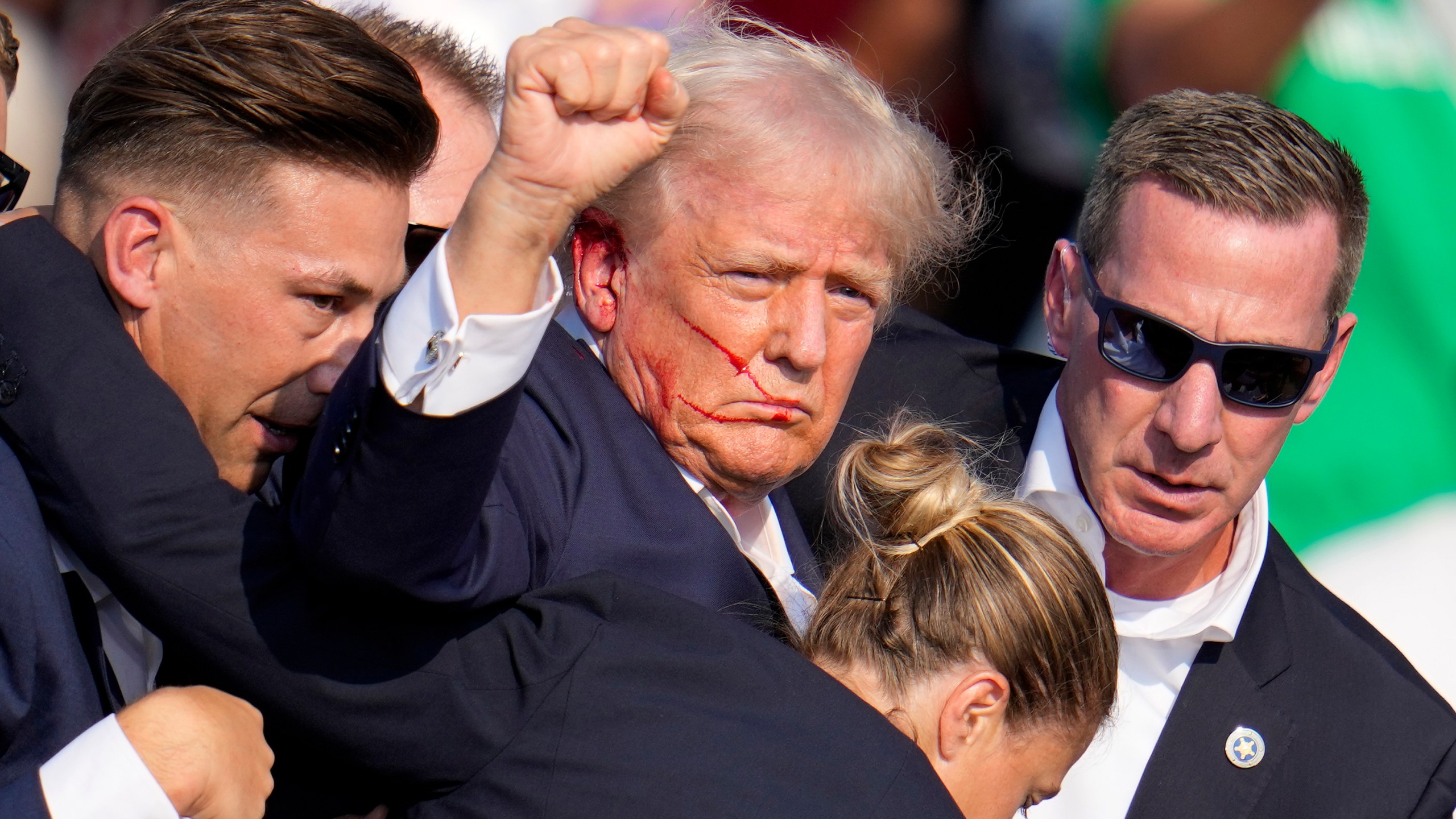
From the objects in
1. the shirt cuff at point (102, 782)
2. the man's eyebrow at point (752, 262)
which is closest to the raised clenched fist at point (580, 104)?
the man's eyebrow at point (752, 262)

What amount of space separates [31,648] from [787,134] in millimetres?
1298

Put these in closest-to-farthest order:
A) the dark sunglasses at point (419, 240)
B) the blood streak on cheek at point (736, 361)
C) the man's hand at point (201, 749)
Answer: the man's hand at point (201, 749)
the blood streak on cheek at point (736, 361)
the dark sunglasses at point (419, 240)

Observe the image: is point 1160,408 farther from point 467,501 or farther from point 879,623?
point 467,501

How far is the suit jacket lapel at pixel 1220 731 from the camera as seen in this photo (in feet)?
8.39

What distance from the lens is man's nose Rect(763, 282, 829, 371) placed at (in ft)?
6.74

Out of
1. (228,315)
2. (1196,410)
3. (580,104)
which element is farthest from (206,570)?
(1196,410)

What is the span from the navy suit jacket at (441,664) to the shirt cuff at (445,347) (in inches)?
4.3

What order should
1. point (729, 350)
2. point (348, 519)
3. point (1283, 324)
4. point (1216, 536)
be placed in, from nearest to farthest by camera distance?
1. point (348, 519)
2. point (729, 350)
3. point (1283, 324)
4. point (1216, 536)

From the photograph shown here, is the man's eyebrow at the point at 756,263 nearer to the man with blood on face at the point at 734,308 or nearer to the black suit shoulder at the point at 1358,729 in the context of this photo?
the man with blood on face at the point at 734,308

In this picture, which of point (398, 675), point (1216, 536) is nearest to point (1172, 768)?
point (1216, 536)

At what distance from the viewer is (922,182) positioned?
7.48ft

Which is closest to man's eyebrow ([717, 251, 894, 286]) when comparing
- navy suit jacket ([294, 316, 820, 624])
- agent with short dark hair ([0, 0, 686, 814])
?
navy suit jacket ([294, 316, 820, 624])

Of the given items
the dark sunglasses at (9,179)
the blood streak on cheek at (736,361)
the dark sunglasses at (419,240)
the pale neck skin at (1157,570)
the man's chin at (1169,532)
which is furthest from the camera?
the pale neck skin at (1157,570)

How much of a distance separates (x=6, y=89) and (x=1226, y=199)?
7.31ft
